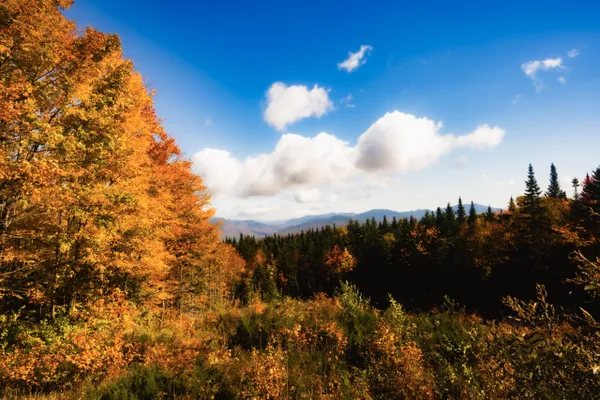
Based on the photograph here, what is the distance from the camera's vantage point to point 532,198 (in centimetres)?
3509

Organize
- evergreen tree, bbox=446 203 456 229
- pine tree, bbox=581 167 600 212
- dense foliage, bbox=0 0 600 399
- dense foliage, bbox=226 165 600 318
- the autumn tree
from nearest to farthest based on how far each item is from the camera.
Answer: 1. dense foliage, bbox=0 0 600 399
2. the autumn tree
3. pine tree, bbox=581 167 600 212
4. dense foliage, bbox=226 165 600 318
5. evergreen tree, bbox=446 203 456 229

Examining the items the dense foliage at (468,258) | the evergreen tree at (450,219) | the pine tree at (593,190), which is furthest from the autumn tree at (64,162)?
the evergreen tree at (450,219)

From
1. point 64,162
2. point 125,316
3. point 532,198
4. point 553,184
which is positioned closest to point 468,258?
point 532,198

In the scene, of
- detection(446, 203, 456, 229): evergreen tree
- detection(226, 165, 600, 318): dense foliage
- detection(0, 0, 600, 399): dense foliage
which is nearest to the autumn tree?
detection(0, 0, 600, 399): dense foliage

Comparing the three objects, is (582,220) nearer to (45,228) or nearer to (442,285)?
(442,285)

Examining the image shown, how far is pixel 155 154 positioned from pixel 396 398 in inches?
577

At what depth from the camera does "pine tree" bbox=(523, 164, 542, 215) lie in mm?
32997

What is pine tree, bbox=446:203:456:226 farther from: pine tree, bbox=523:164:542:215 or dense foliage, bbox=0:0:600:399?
dense foliage, bbox=0:0:600:399

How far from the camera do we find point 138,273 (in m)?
11.1

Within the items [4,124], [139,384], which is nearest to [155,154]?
[4,124]

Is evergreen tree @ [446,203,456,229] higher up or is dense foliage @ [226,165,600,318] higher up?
evergreen tree @ [446,203,456,229]

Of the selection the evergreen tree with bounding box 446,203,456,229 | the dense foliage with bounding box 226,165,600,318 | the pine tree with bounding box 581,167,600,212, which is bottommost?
the dense foliage with bounding box 226,165,600,318

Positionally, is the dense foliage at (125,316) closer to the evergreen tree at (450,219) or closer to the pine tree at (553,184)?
the evergreen tree at (450,219)

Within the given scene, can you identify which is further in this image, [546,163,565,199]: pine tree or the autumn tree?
[546,163,565,199]: pine tree
